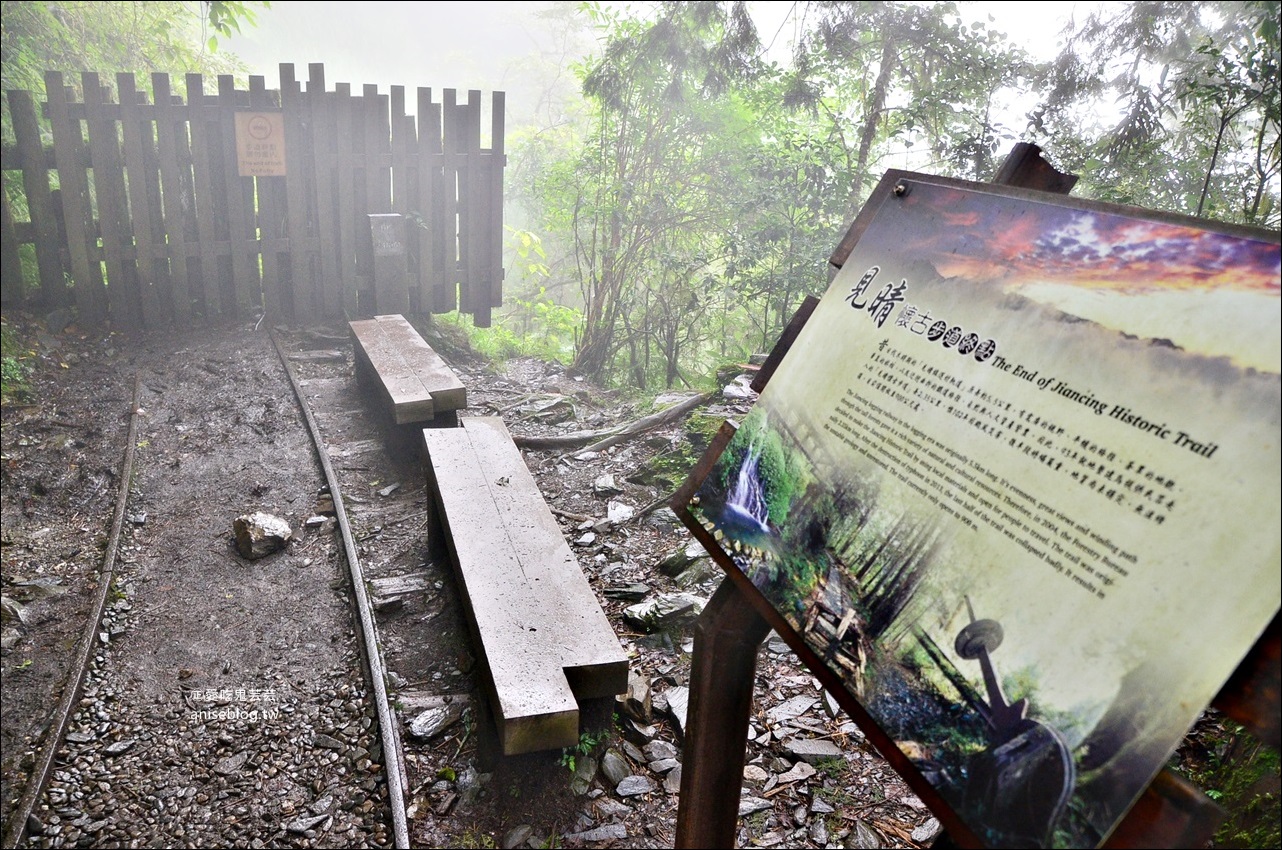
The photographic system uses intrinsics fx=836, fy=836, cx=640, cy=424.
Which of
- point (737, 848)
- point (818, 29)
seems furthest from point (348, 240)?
point (737, 848)

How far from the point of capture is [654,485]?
5.20m

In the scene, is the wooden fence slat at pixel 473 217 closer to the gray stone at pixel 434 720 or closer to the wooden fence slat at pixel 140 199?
the wooden fence slat at pixel 140 199

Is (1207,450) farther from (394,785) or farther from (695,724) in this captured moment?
(394,785)

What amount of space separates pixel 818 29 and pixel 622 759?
259 inches

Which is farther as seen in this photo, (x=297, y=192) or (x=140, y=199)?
A: (x=297, y=192)

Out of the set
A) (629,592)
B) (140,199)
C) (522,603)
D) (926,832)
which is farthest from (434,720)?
(140,199)

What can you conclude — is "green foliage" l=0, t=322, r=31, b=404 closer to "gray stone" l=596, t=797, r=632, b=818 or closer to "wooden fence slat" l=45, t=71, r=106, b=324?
"wooden fence slat" l=45, t=71, r=106, b=324

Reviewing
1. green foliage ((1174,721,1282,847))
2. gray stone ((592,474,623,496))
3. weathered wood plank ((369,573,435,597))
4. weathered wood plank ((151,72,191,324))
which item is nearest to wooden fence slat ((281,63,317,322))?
weathered wood plank ((151,72,191,324))

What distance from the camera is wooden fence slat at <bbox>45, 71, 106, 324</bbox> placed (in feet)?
23.4

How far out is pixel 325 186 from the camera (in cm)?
828

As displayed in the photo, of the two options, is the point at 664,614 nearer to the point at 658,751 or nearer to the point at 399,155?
the point at 658,751

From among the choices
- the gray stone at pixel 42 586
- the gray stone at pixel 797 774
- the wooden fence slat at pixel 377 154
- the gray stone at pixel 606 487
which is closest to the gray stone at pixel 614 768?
the gray stone at pixel 797 774

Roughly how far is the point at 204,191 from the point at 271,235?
0.70m

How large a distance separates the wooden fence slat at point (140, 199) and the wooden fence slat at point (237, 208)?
25.6 inches
